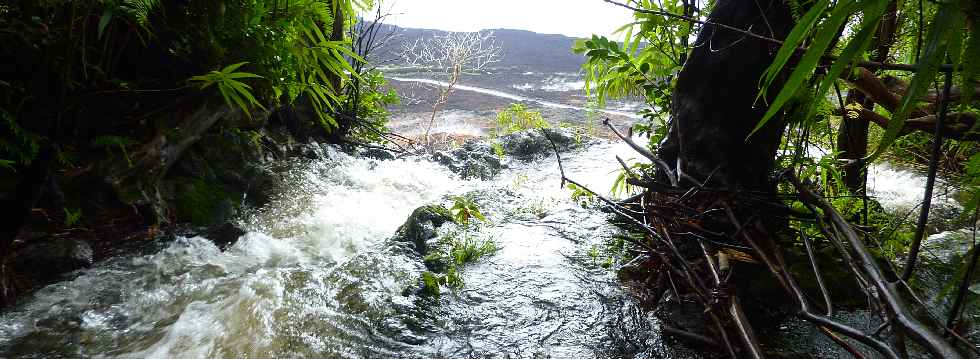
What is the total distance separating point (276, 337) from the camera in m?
1.80

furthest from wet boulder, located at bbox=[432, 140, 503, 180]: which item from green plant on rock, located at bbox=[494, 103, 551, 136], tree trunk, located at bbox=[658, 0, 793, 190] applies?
tree trunk, located at bbox=[658, 0, 793, 190]

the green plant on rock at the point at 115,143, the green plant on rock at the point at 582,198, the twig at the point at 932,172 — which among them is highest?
the twig at the point at 932,172

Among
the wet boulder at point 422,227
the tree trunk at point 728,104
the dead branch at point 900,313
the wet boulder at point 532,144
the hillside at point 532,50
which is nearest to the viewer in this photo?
the dead branch at point 900,313

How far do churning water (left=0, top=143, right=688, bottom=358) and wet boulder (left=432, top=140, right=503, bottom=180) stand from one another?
221 cm

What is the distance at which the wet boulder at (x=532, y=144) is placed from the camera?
6143 millimetres

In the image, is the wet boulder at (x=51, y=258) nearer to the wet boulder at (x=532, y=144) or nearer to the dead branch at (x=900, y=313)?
the dead branch at (x=900, y=313)

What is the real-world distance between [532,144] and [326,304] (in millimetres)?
4626

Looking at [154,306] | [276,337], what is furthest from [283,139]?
[276,337]

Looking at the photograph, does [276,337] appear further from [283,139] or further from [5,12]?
[283,139]

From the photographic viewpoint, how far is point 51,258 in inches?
76.2

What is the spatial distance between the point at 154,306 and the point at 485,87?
16.3 m

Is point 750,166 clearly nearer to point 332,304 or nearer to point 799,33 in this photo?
point 799,33

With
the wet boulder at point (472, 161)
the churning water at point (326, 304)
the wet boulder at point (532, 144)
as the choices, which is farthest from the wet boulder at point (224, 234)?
the wet boulder at point (532, 144)

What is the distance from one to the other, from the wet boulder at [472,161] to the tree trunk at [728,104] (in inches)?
130
